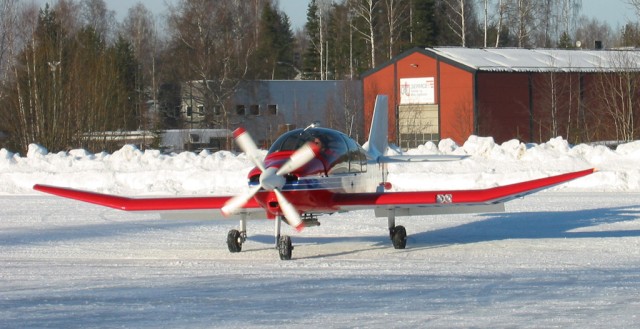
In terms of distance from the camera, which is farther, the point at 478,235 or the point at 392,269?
the point at 478,235

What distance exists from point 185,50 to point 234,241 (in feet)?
149

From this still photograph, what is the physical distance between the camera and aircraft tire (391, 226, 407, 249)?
14719 millimetres

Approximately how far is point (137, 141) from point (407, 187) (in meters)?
32.5

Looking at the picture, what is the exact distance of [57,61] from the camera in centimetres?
4438

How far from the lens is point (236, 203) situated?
1331cm

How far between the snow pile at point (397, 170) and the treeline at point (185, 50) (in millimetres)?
11693

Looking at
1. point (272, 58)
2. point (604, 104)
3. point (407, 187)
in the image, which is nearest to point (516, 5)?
point (272, 58)

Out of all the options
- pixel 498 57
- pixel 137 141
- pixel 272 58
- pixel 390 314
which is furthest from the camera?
pixel 272 58

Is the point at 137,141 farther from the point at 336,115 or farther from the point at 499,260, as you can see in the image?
the point at 499,260

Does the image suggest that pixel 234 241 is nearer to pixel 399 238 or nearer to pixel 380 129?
pixel 399 238

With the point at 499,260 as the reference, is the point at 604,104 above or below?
above

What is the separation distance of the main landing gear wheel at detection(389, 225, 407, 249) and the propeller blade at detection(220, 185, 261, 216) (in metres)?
2.67

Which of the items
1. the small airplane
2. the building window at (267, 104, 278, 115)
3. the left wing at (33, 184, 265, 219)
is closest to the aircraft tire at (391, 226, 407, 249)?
the small airplane

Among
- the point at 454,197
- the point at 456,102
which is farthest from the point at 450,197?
the point at 456,102
